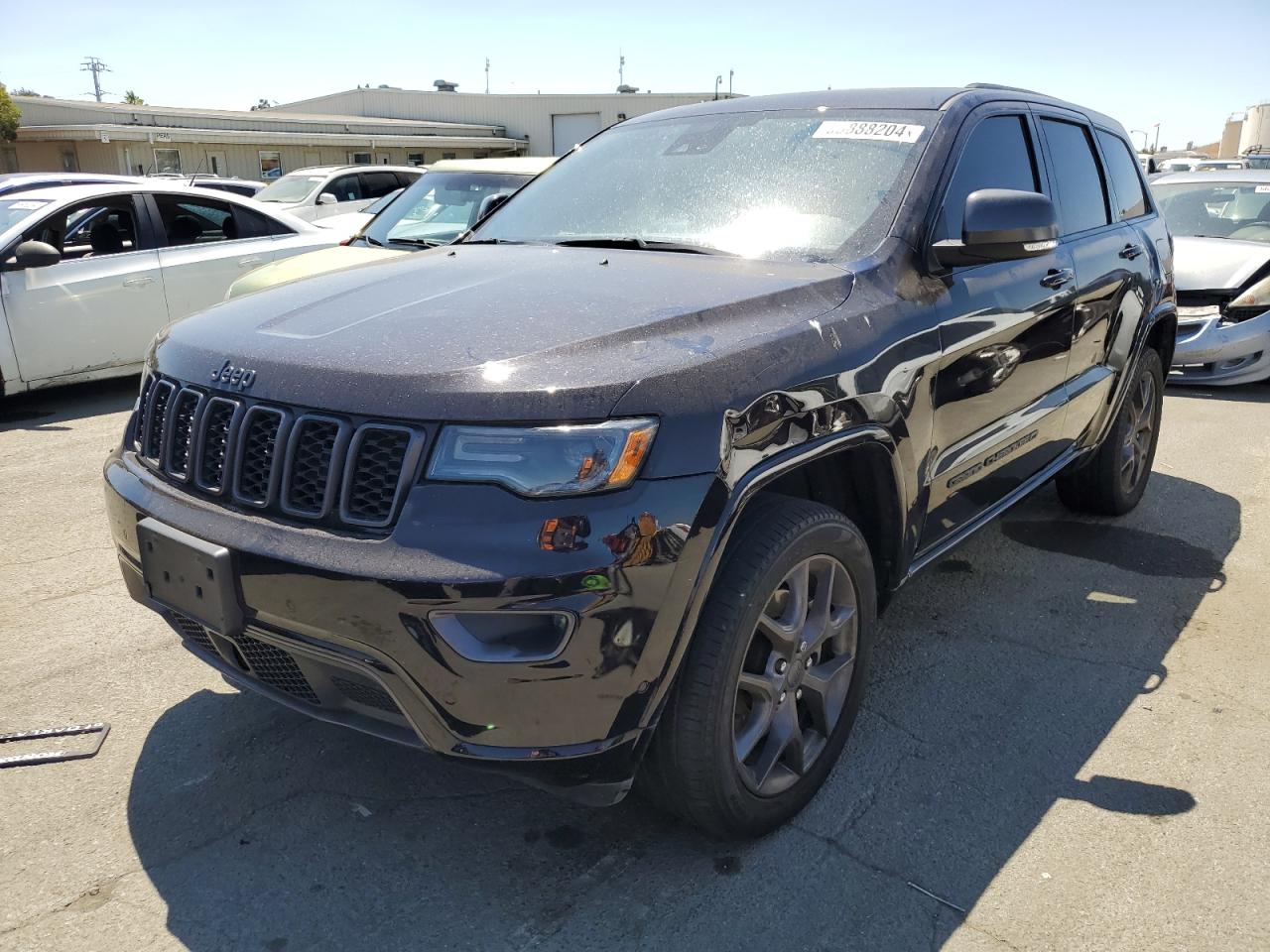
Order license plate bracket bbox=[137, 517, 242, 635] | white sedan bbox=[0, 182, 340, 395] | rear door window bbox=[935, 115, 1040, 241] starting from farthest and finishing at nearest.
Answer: white sedan bbox=[0, 182, 340, 395], rear door window bbox=[935, 115, 1040, 241], license plate bracket bbox=[137, 517, 242, 635]

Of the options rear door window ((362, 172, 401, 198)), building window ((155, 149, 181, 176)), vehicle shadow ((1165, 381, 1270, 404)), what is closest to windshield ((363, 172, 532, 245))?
vehicle shadow ((1165, 381, 1270, 404))

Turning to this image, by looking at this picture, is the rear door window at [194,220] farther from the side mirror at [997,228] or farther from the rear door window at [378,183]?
the rear door window at [378,183]

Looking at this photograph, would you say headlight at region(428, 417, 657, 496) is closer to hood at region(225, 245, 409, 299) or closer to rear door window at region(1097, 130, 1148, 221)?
rear door window at region(1097, 130, 1148, 221)

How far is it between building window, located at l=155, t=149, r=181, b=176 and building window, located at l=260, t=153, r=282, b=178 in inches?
118

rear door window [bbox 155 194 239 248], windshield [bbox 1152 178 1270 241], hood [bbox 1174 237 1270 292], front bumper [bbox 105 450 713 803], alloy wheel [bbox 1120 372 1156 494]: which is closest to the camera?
front bumper [bbox 105 450 713 803]

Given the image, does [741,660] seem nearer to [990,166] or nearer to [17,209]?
[990,166]

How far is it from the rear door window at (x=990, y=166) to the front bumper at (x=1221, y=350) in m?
5.28

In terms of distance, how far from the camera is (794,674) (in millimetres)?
2639

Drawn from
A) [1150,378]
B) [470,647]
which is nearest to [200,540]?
[470,647]

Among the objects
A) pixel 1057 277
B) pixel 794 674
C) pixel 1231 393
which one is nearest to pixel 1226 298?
pixel 1231 393

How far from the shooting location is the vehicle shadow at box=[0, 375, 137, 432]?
23.6 feet

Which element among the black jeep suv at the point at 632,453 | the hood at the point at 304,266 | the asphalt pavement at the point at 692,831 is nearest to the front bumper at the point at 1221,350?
the asphalt pavement at the point at 692,831

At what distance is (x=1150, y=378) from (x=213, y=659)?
15.2 ft

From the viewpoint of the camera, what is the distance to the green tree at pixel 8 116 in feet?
117
